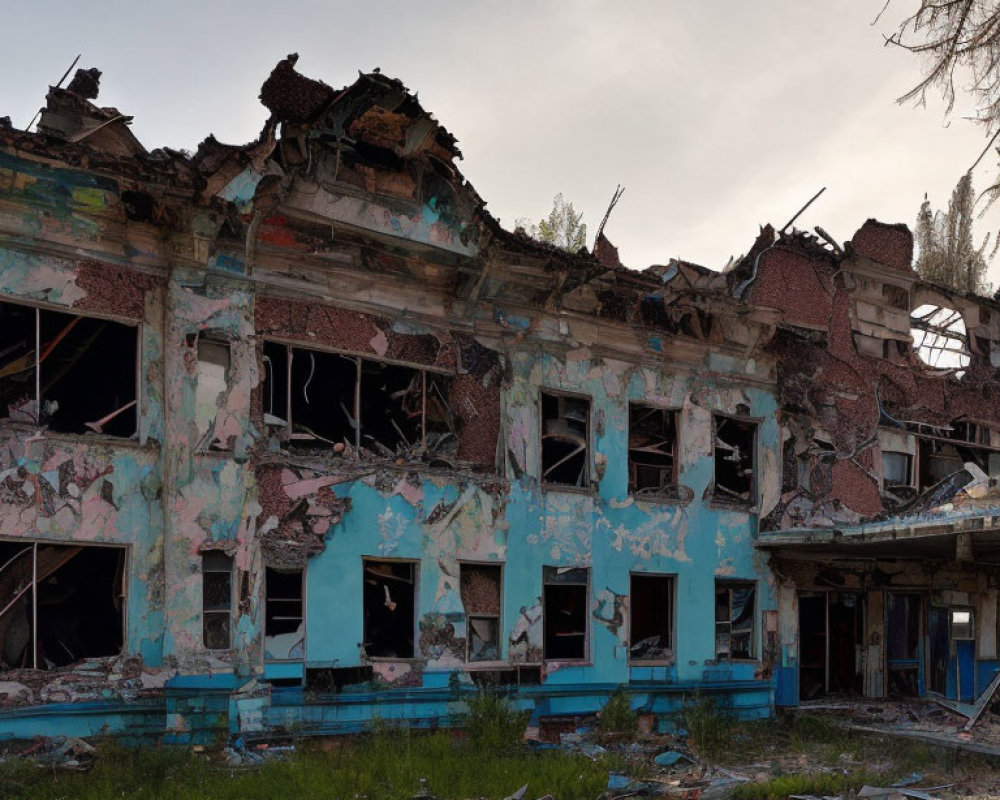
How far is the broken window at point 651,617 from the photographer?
1616 centimetres

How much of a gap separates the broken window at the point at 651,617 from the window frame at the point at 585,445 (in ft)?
5.54

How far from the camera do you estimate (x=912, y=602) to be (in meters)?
18.8

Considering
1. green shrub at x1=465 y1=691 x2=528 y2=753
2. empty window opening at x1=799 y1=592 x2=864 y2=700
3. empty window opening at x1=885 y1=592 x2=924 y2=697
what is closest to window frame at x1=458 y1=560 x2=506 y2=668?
green shrub at x1=465 y1=691 x2=528 y2=753

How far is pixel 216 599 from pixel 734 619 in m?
8.51

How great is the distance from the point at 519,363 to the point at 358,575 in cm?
384

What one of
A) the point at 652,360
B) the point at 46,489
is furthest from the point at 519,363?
the point at 46,489

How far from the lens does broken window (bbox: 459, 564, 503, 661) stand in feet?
47.4

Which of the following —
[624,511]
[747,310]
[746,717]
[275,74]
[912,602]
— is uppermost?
[275,74]

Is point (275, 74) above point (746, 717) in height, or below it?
above

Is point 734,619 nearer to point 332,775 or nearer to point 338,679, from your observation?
point 338,679

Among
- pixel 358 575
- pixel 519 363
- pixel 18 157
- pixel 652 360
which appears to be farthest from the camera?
pixel 652 360

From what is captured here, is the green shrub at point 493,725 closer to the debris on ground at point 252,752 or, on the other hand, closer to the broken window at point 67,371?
the debris on ground at point 252,752

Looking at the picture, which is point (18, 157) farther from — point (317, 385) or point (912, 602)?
point (912, 602)

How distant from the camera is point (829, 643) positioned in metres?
18.1
